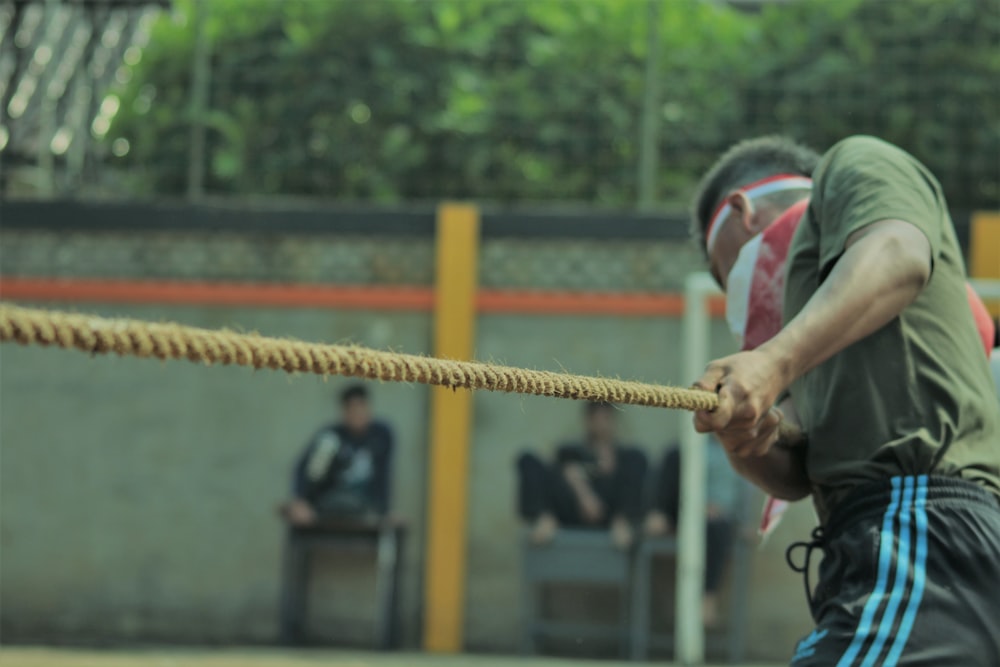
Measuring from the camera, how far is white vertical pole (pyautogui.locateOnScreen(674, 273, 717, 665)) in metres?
8.27

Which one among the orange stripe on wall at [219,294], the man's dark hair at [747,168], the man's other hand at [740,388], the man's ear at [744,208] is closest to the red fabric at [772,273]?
the man's ear at [744,208]

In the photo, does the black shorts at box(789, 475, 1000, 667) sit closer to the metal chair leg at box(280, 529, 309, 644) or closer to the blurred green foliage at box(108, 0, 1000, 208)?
the metal chair leg at box(280, 529, 309, 644)

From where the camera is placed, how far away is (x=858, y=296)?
2260 millimetres

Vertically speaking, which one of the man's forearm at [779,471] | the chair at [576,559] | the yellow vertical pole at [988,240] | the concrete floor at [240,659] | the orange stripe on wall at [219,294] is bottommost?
the concrete floor at [240,659]

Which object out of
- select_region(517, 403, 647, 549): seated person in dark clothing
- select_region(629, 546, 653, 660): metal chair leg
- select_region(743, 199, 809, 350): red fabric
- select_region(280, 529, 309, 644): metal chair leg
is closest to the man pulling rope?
select_region(743, 199, 809, 350): red fabric

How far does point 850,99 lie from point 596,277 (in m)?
1.99

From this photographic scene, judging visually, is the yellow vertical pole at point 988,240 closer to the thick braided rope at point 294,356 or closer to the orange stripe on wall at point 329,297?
the orange stripe on wall at point 329,297

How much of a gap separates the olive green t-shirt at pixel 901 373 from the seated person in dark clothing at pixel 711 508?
6.24 m

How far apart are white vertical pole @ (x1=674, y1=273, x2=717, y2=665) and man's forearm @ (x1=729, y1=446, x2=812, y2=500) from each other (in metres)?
5.21

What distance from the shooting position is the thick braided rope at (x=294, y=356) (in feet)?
4.94

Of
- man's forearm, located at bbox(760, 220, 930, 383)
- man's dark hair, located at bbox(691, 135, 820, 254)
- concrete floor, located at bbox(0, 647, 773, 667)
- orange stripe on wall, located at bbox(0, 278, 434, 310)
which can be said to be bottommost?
concrete floor, located at bbox(0, 647, 773, 667)

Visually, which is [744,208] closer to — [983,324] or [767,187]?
[767,187]

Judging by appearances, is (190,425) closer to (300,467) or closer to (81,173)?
(300,467)

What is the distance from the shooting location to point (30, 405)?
9703 millimetres
